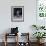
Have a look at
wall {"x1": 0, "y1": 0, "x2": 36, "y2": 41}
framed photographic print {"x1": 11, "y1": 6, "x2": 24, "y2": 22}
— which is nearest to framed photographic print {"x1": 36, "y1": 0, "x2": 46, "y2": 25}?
wall {"x1": 0, "y1": 0, "x2": 36, "y2": 41}

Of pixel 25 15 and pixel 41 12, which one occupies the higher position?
pixel 41 12

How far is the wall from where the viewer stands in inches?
277

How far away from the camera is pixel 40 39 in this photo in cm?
620

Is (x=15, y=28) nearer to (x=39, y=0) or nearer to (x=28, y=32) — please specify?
(x=28, y=32)

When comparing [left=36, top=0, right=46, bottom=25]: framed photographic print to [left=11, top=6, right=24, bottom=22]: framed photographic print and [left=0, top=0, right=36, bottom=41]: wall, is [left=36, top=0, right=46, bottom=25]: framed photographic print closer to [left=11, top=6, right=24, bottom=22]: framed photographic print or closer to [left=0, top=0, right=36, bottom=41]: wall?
[left=0, top=0, right=36, bottom=41]: wall

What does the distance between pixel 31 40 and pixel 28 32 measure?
1.38 ft

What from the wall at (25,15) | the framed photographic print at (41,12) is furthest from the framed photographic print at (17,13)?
the framed photographic print at (41,12)

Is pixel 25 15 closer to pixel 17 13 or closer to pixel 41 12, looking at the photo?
pixel 17 13

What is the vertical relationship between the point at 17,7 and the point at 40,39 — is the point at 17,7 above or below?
above

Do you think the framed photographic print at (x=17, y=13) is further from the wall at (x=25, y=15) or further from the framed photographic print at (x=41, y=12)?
the framed photographic print at (x=41, y=12)

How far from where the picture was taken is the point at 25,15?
7090 millimetres

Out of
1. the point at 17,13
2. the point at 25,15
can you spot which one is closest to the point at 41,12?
the point at 25,15

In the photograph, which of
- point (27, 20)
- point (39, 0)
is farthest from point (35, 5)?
point (27, 20)

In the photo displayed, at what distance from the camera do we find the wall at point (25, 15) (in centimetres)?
704
